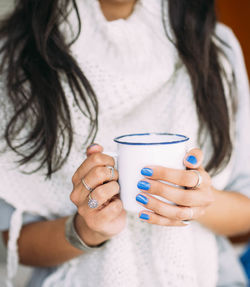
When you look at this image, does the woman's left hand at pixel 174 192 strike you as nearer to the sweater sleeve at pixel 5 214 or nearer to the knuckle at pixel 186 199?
the knuckle at pixel 186 199

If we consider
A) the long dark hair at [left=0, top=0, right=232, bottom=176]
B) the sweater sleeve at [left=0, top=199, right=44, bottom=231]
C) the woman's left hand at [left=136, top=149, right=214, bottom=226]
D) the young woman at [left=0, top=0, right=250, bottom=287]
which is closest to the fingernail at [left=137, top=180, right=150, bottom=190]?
the woman's left hand at [left=136, top=149, right=214, bottom=226]

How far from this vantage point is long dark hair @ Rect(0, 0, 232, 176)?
81 cm

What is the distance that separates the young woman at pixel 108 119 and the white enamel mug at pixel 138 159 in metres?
0.13

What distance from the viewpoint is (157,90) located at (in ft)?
2.99

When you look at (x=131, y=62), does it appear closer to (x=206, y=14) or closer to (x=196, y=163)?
(x=206, y=14)

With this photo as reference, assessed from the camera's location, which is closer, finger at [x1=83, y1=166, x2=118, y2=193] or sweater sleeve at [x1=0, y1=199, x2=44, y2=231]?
finger at [x1=83, y1=166, x2=118, y2=193]

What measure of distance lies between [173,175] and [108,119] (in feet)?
1.17

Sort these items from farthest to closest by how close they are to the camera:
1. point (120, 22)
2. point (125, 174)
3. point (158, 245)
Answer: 1. point (120, 22)
2. point (158, 245)
3. point (125, 174)

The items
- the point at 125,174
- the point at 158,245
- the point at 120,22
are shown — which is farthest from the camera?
the point at 120,22

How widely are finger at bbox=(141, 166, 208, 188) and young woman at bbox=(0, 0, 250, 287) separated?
19cm

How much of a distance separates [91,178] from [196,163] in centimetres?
18

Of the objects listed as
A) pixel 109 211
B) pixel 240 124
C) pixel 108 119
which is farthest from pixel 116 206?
pixel 240 124

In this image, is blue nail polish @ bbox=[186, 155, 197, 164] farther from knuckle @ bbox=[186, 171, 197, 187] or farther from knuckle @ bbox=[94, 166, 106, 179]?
knuckle @ bbox=[94, 166, 106, 179]

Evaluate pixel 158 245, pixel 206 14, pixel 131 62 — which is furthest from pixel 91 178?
pixel 206 14
